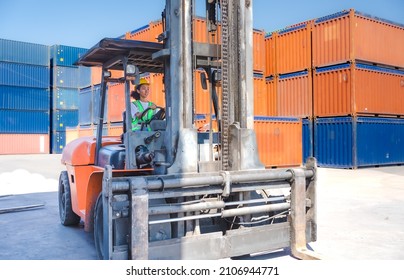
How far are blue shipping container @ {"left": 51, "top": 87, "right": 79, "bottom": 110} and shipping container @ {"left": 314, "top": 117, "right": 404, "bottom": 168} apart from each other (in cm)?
2690

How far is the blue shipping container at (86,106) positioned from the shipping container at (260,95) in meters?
10.4

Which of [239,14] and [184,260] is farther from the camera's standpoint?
[239,14]

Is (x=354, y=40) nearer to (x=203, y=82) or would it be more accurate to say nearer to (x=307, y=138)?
(x=307, y=138)

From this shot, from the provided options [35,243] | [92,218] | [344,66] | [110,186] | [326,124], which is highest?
[344,66]

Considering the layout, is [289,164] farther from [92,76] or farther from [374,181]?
[92,76]

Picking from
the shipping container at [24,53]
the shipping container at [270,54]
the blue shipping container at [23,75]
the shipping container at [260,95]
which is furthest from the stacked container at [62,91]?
the shipping container at [260,95]

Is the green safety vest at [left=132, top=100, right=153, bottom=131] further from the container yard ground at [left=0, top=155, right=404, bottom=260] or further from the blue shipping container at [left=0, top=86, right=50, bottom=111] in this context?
the blue shipping container at [left=0, top=86, right=50, bottom=111]

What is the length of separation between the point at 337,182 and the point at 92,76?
17032 millimetres

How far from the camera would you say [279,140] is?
1662 centimetres

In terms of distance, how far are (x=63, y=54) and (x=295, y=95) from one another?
25812 mm

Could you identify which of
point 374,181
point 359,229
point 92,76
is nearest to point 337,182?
point 374,181

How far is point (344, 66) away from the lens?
56.8 ft

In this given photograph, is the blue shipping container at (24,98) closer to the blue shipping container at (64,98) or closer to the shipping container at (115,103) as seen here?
the blue shipping container at (64,98)

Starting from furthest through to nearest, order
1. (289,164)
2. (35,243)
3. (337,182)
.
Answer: (289,164) < (337,182) < (35,243)
